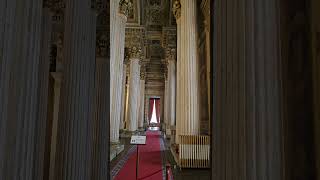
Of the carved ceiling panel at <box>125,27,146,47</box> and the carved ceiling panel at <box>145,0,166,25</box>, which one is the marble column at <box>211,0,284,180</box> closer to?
the carved ceiling panel at <box>145,0,166,25</box>

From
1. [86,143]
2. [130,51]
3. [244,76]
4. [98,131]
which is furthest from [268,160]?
[130,51]

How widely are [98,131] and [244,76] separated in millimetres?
3805

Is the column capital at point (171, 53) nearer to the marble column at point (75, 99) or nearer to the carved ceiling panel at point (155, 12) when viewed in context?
the carved ceiling panel at point (155, 12)

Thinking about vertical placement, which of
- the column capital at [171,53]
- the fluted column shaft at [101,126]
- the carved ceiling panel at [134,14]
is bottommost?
the fluted column shaft at [101,126]

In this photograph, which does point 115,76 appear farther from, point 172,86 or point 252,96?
point 172,86

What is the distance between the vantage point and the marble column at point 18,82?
5.47ft

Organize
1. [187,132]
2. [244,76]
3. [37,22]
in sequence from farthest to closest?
[187,132], [37,22], [244,76]

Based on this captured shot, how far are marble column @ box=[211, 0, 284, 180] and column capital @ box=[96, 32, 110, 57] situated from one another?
3813mm

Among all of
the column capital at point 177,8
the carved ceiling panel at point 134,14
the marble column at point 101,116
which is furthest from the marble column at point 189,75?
the carved ceiling panel at point 134,14

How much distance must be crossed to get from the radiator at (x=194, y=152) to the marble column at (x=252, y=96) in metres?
6.34

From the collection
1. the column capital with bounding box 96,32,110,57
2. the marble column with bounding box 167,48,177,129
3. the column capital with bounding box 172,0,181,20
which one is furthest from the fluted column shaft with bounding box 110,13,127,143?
the marble column with bounding box 167,48,177,129

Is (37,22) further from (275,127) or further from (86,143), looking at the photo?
(86,143)

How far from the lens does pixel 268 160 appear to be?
60.1 inches

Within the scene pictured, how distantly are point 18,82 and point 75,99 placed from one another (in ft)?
5.75
